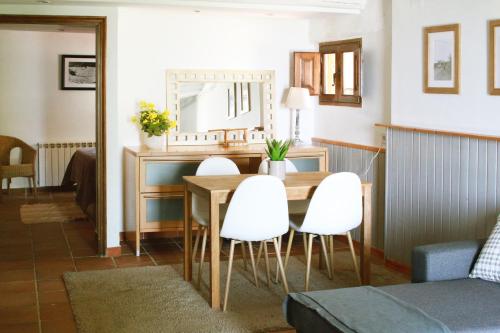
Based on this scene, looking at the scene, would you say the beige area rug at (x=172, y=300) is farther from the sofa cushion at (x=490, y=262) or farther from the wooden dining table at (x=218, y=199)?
the sofa cushion at (x=490, y=262)

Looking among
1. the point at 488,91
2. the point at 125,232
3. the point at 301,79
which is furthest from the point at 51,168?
the point at 488,91

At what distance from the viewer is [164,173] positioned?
6.22 m

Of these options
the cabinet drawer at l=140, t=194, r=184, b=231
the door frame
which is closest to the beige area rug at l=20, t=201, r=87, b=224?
the door frame

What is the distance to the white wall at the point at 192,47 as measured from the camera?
651 cm

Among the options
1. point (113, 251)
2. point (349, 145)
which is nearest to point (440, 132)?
point (349, 145)

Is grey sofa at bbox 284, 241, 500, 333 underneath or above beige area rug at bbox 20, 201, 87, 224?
above

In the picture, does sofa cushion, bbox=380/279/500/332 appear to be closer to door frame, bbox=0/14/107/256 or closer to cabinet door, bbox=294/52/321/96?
door frame, bbox=0/14/107/256

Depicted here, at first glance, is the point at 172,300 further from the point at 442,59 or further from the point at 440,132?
the point at 442,59

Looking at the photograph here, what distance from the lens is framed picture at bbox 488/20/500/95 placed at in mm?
4449

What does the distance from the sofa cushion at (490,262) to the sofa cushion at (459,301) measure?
0.04m

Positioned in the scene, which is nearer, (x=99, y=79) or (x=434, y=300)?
(x=434, y=300)

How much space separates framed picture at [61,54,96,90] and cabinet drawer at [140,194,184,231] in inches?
165

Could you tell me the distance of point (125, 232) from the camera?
6645 mm

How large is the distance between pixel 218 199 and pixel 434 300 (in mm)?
1597
